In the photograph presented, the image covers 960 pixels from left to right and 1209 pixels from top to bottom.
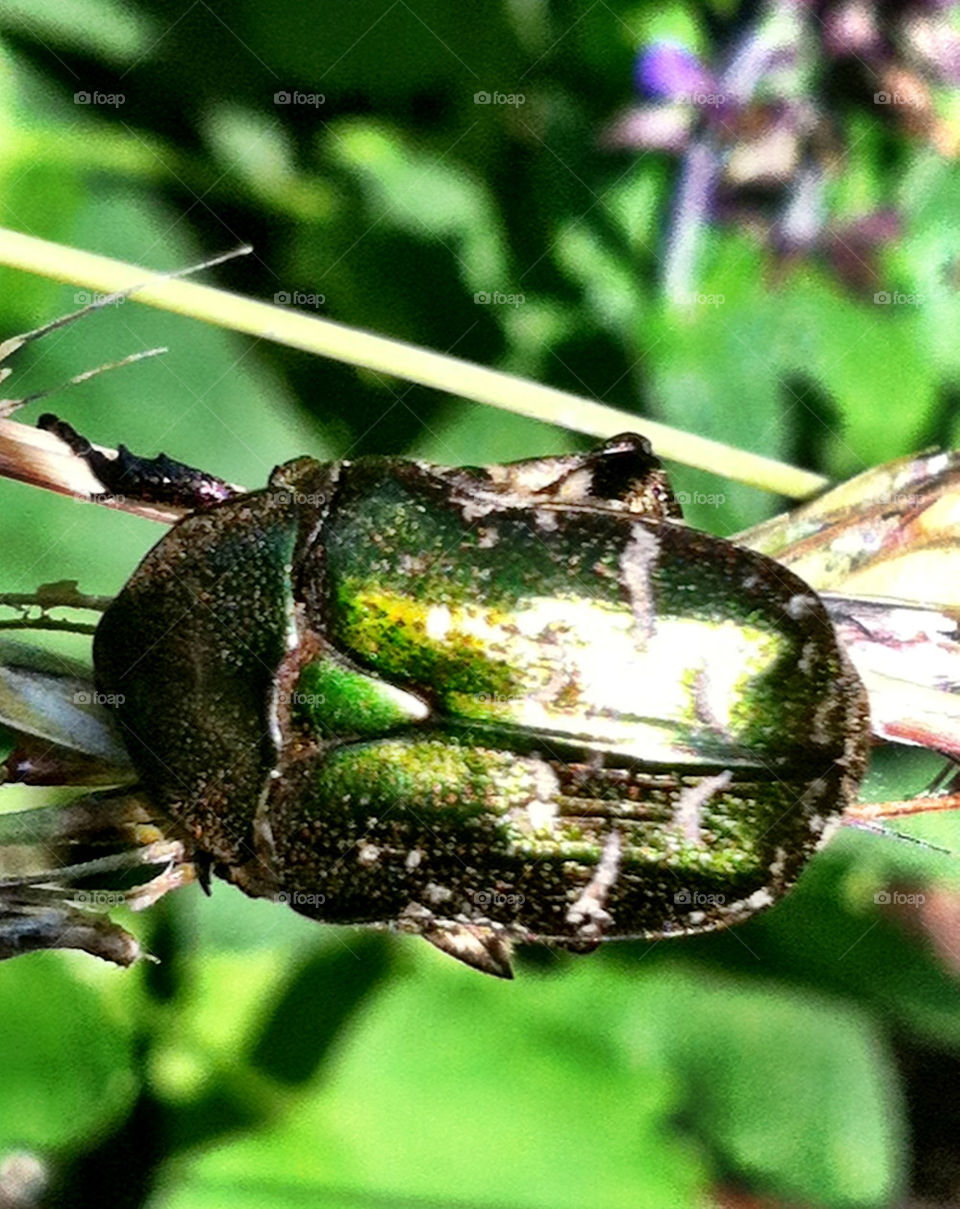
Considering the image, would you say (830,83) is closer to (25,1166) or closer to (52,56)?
(52,56)

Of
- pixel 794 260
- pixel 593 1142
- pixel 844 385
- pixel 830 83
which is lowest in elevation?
pixel 593 1142

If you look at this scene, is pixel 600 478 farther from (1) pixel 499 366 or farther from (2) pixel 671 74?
(2) pixel 671 74

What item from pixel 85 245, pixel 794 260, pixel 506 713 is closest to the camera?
pixel 506 713

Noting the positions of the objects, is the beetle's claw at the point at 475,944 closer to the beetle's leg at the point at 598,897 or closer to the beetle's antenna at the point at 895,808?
the beetle's leg at the point at 598,897

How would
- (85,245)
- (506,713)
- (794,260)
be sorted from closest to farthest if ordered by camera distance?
1. (506,713)
2. (85,245)
3. (794,260)

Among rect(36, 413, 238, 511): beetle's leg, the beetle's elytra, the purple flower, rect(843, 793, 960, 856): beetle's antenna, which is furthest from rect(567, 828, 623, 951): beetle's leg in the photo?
the purple flower

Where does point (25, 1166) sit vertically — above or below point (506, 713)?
below

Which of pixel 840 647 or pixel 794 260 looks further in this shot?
pixel 794 260

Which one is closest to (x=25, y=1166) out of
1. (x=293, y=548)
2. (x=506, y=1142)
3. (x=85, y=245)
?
(x=506, y=1142)
